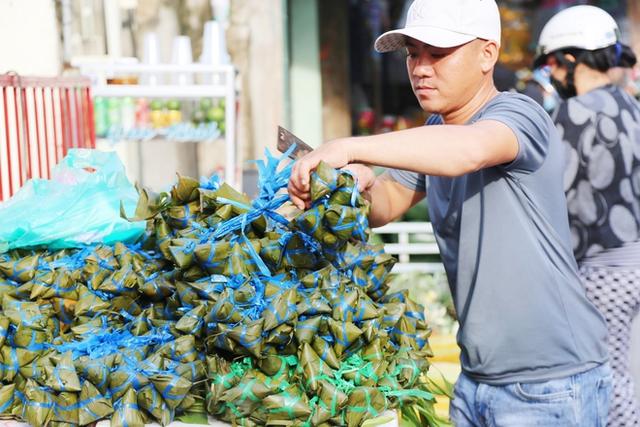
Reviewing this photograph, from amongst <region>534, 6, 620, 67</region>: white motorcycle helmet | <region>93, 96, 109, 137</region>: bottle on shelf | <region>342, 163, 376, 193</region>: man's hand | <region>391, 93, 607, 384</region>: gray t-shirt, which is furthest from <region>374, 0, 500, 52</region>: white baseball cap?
<region>93, 96, 109, 137</region>: bottle on shelf

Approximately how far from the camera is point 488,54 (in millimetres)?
2166

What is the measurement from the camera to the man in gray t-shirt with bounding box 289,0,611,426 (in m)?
2.10

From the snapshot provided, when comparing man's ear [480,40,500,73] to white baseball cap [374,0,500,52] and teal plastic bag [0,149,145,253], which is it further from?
teal plastic bag [0,149,145,253]

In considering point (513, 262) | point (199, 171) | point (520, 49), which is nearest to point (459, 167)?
point (513, 262)

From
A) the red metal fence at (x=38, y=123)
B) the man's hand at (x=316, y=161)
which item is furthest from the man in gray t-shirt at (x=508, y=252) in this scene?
the red metal fence at (x=38, y=123)

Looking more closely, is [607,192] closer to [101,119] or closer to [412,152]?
[412,152]

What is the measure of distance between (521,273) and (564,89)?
180 cm

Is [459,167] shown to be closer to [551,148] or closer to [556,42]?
[551,148]

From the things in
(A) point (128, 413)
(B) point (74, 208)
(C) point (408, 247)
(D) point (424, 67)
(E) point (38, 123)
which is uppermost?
(D) point (424, 67)

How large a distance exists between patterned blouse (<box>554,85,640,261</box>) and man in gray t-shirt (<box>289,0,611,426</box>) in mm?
1305

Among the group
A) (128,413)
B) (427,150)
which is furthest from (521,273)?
(128,413)

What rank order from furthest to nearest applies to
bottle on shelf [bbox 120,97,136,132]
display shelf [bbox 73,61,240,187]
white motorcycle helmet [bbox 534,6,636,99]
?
bottle on shelf [bbox 120,97,136,132] → display shelf [bbox 73,61,240,187] → white motorcycle helmet [bbox 534,6,636,99]

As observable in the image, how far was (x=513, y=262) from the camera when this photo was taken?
84.4 inches

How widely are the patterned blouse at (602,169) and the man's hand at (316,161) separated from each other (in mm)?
1911
